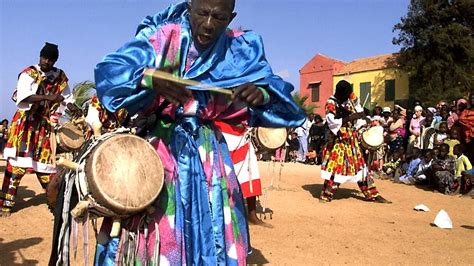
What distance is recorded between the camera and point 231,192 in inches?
98.7

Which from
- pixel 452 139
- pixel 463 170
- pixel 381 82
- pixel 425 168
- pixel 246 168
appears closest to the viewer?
pixel 246 168

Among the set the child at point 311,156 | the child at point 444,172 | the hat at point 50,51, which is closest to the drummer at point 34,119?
the hat at point 50,51

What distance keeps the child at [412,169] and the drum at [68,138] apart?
284 inches

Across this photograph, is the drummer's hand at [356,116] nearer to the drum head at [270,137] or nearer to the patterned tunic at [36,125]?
the drum head at [270,137]

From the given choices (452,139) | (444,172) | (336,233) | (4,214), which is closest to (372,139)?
(444,172)

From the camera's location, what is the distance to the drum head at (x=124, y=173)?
203 centimetres

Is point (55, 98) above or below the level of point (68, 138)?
above

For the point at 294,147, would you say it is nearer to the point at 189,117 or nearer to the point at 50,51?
the point at 50,51

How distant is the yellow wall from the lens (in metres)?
31.0

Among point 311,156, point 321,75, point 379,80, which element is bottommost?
point 311,156

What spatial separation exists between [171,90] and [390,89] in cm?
3178

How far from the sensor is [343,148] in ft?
26.3

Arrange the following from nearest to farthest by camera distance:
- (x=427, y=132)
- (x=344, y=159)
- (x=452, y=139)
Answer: (x=344, y=159) → (x=452, y=139) → (x=427, y=132)

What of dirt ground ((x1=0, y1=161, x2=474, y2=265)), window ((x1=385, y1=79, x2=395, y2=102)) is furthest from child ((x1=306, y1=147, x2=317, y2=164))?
window ((x1=385, y1=79, x2=395, y2=102))
